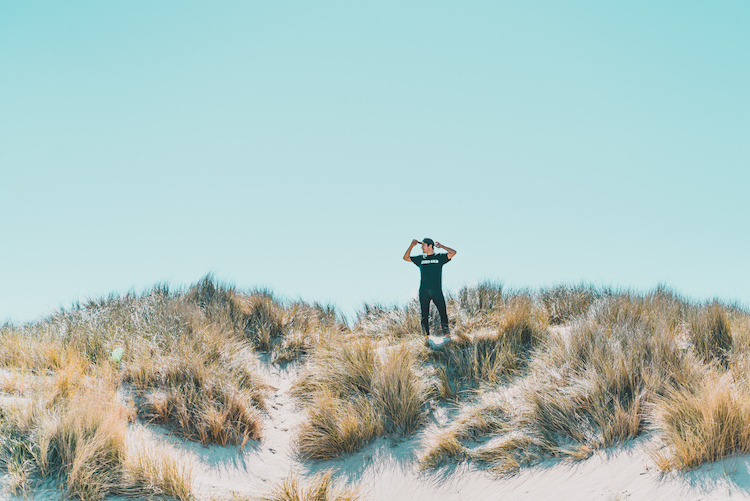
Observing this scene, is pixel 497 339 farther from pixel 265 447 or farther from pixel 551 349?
pixel 265 447

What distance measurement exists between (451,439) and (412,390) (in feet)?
3.91

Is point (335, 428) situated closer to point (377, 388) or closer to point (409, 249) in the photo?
point (377, 388)

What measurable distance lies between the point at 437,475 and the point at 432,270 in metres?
4.20

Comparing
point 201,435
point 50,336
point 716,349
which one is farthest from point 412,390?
point 50,336

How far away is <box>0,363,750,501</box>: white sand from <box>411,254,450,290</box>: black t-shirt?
2655 millimetres

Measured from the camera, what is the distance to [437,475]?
659 cm

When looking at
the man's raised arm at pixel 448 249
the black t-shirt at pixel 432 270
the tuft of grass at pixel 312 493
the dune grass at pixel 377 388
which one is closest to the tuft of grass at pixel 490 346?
the dune grass at pixel 377 388

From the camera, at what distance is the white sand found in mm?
4742

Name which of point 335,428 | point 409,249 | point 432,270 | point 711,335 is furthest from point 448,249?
point 711,335

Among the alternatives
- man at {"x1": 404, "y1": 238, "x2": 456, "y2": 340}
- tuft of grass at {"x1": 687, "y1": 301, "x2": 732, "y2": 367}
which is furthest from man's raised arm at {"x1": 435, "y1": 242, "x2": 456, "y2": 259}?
tuft of grass at {"x1": 687, "y1": 301, "x2": 732, "y2": 367}

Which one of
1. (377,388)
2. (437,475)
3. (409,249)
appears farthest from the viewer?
→ (409,249)

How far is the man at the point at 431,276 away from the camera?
9766 millimetres

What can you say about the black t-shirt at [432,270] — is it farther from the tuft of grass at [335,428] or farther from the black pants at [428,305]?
the tuft of grass at [335,428]

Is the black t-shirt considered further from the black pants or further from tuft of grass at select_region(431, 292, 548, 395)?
tuft of grass at select_region(431, 292, 548, 395)
